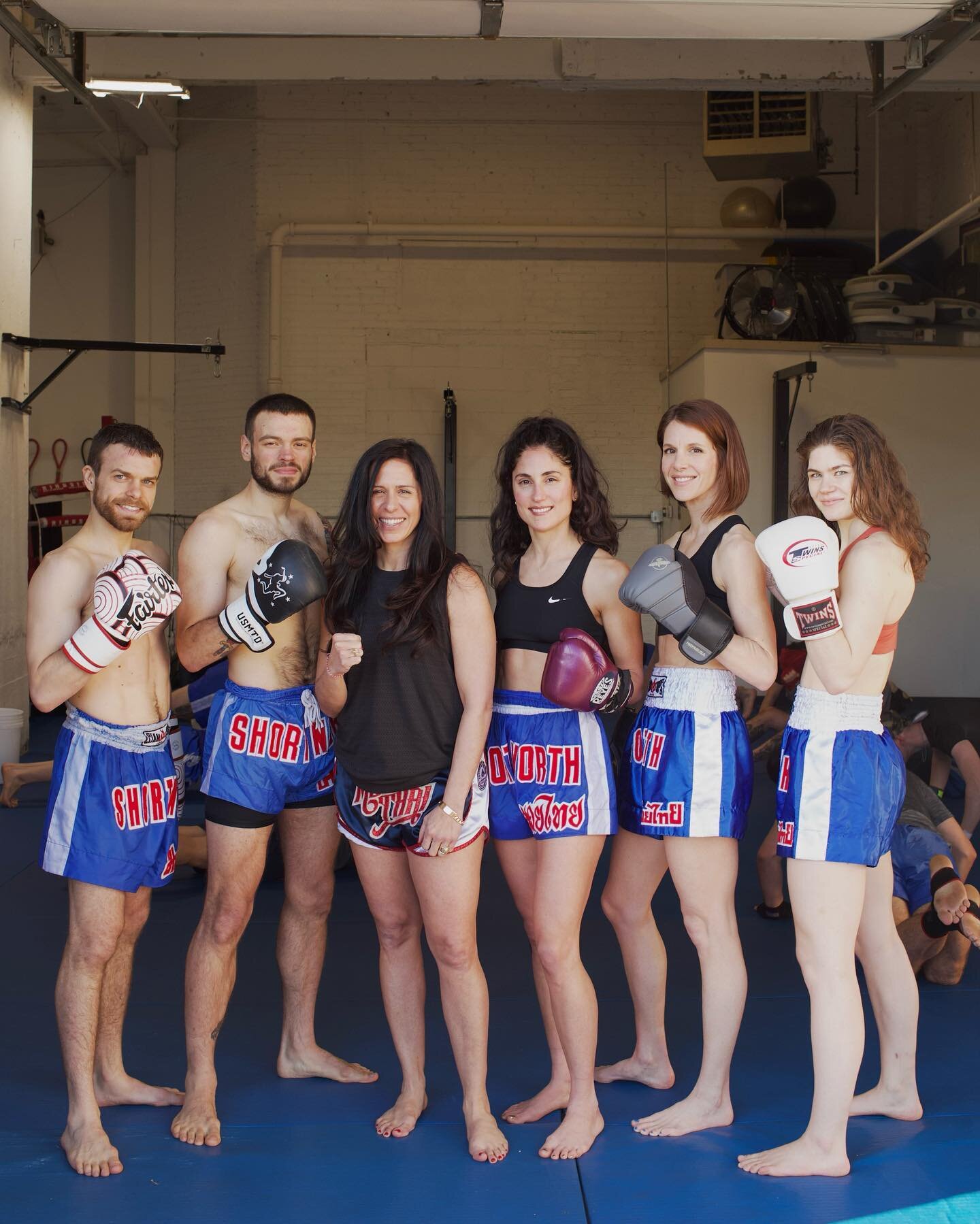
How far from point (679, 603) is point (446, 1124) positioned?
1309 mm

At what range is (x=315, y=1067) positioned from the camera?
2900 millimetres

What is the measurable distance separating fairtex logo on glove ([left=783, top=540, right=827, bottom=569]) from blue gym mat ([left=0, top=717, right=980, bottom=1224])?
49.8 inches

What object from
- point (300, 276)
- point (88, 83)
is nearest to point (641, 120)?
point (300, 276)

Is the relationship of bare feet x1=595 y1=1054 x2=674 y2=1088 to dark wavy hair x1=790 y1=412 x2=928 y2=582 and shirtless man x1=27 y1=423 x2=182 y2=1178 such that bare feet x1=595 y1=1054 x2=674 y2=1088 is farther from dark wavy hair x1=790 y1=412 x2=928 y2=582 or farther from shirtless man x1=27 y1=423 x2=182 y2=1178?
dark wavy hair x1=790 y1=412 x2=928 y2=582

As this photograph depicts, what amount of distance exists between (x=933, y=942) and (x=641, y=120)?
810 cm

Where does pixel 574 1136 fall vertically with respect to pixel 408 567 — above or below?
Answer: below

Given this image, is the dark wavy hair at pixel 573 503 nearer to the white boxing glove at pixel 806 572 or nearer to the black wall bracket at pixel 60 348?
the white boxing glove at pixel 806 572

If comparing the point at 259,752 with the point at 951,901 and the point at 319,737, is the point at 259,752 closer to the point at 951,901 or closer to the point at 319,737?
the point at 319,737

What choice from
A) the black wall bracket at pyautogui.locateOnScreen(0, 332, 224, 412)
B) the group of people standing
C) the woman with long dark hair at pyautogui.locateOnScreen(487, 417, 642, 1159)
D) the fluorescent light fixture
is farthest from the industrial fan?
the woman with long dark hair at pyautogui.locateOnScreen(487, 417, 642, 1159)

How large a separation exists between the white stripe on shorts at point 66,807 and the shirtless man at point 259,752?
0.93 feet

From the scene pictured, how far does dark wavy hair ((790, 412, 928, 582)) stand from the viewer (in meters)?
2.46

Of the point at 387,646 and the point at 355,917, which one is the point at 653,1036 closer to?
the point at 387,646

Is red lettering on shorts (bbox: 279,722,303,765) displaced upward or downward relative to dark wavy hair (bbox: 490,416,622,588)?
downward

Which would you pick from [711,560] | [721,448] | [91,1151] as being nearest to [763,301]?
[721,448]
